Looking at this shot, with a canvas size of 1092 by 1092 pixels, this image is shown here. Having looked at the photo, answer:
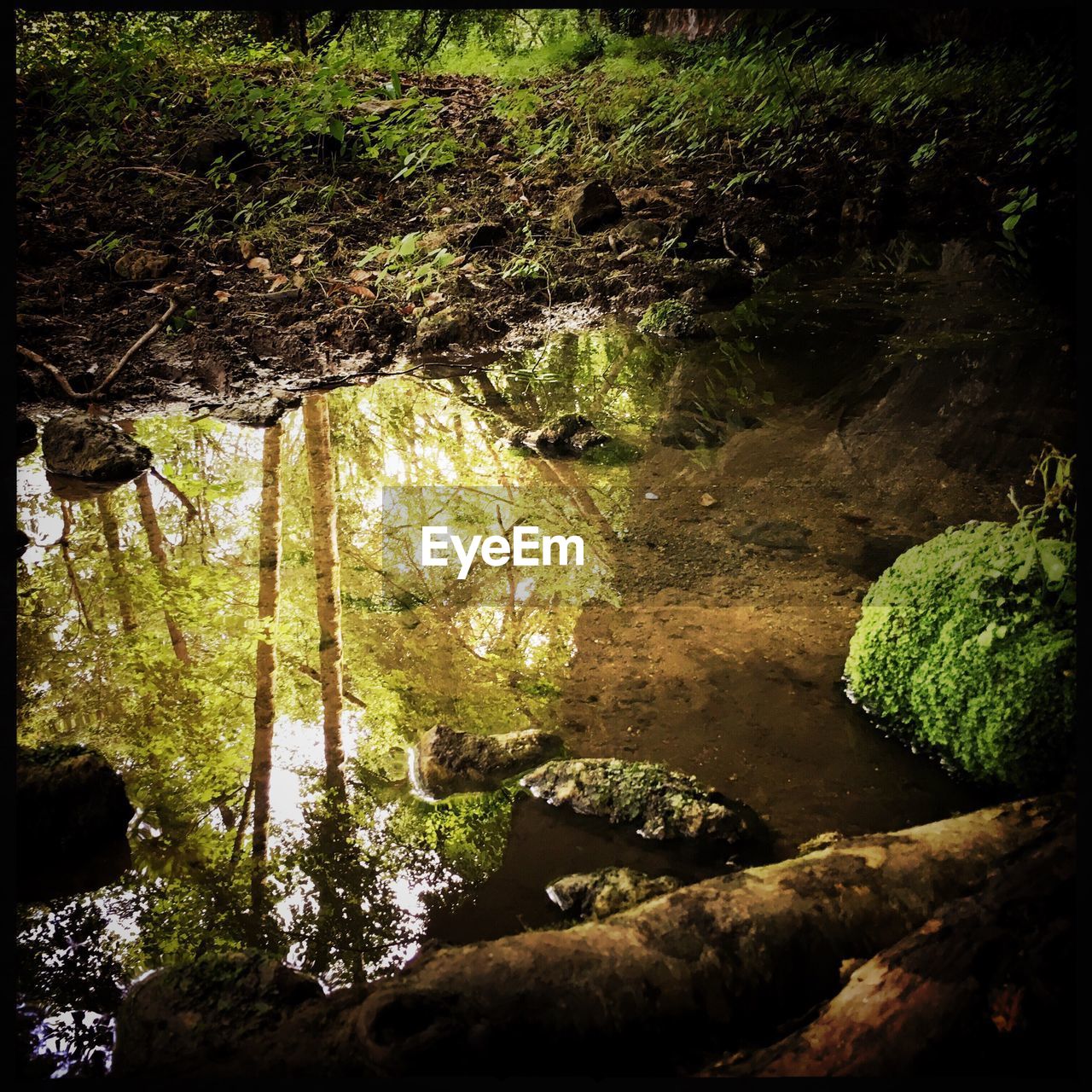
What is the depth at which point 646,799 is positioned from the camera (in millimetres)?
2361

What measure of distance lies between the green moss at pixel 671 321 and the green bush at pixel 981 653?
149 inches

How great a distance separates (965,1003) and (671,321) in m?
5.55

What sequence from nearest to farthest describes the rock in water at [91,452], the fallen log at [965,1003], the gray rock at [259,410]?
the fallen log at [965,1003] < the rock in water at [91,452] < the gray rock at [259,410]

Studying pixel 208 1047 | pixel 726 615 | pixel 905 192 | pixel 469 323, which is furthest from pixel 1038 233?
pixel 208 1047

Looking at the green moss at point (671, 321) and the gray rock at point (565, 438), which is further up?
the green moss at point (671, 321)

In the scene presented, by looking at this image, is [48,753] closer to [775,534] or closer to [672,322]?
[775,534]

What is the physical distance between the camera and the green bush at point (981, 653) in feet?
7.63

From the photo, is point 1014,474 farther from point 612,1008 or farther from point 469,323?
point 469,323

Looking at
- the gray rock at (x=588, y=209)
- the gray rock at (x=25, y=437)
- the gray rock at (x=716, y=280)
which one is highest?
the gray rock at (x=588, y=209)

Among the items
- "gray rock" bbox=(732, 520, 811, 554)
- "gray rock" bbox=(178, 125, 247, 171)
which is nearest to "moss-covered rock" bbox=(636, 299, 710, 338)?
"gray rock" bbox=(732, 520, 811, 554)

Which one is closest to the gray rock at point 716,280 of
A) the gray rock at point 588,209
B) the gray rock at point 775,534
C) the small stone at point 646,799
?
the gray rock at point 588,209

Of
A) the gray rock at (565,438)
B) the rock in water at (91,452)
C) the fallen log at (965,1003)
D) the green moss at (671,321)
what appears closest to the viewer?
the fallen log at (965,1003)

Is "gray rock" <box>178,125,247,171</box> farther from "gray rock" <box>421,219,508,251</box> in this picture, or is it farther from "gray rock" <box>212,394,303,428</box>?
"gray rock" <box>212,394,303,428</box>

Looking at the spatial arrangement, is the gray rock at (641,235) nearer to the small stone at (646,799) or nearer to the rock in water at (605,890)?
the small stone at (646,799)
